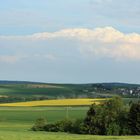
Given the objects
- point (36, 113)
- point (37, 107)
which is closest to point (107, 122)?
point (36, 113)

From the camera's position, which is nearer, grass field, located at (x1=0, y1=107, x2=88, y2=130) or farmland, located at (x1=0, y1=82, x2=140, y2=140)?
farmland, located at (x1=0, y1=82, x2=140, y2=140)

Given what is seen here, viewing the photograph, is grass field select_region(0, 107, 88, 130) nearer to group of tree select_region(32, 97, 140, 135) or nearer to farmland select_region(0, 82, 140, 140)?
farmland select_region(0, 82, 140, 140)

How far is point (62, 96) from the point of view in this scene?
171000 mm

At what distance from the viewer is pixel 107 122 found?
7381 cm

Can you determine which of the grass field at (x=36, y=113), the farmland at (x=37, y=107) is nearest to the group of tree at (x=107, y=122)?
the farmland at (x=37, y=107)

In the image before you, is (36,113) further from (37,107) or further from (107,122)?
(107,122)

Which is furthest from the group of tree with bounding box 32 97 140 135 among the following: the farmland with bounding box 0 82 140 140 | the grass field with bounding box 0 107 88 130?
the grass field with bounding box 0 107 88 130

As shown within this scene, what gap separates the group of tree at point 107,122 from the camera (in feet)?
236

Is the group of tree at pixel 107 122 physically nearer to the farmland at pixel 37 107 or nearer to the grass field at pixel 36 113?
the farmland at pixel 37 107

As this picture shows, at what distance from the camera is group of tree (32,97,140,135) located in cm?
7188

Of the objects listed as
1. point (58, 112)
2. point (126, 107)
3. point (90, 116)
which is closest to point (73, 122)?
point (90, 116)

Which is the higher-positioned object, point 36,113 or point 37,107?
point 37,107

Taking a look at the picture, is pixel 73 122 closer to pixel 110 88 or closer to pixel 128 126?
pixel 128 126

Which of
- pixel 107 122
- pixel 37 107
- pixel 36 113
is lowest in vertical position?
pixel 36 113
